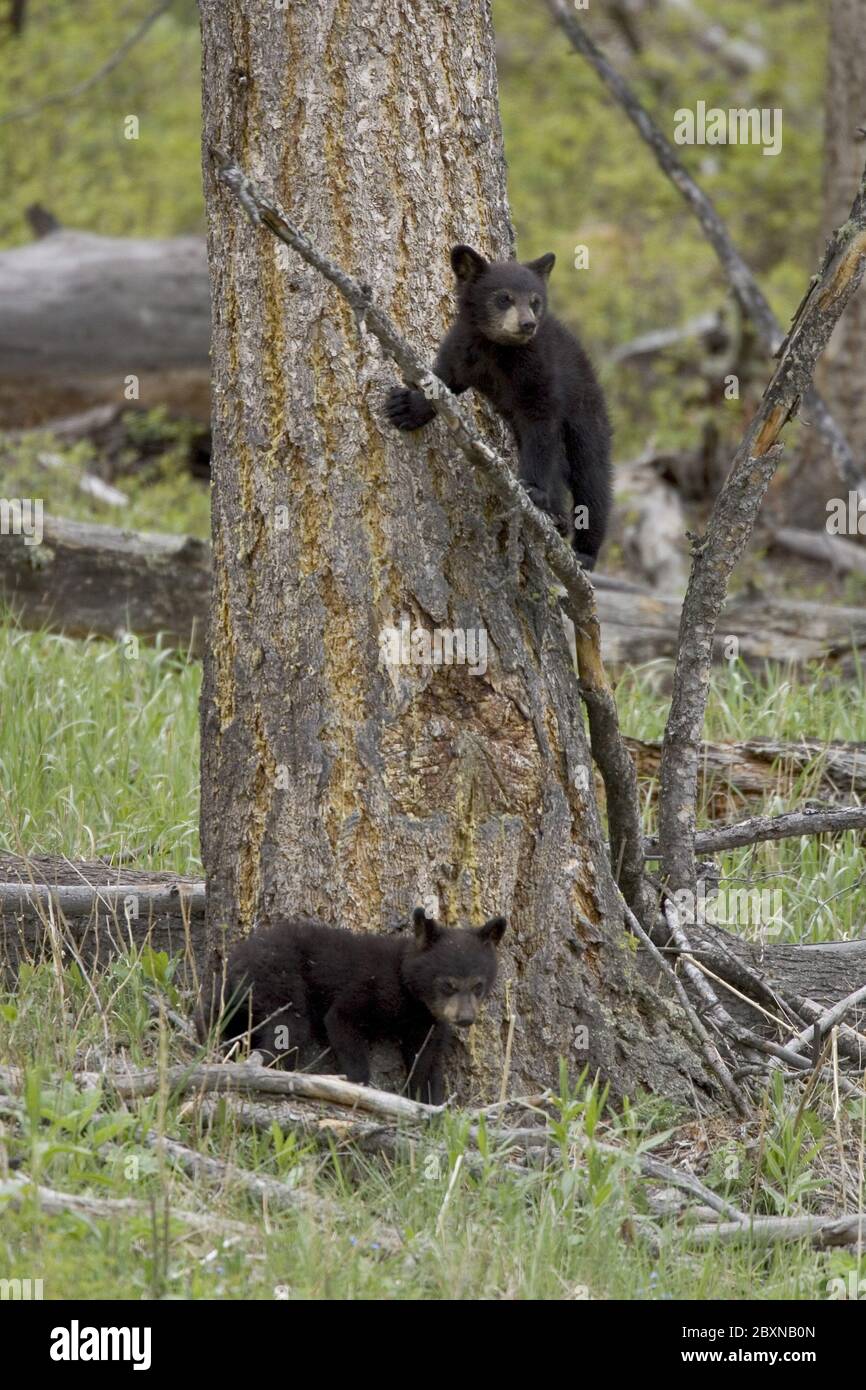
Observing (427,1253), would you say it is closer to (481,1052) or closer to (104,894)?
(481,1052)

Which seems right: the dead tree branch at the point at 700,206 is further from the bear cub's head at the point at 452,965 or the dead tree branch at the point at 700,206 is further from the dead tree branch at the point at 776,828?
the bear cub's head at the point at 452,965

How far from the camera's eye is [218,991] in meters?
4.16

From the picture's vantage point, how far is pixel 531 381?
14.8ft

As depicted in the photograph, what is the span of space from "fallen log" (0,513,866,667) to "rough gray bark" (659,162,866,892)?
9.55ft

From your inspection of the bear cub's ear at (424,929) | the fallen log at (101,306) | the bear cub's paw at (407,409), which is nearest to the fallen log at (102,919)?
the bear cub's ear at (424,929)

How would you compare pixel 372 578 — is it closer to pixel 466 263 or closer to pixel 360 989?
pixel 466 263

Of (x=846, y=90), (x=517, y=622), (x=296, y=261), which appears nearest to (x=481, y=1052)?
(x=517, y=622)

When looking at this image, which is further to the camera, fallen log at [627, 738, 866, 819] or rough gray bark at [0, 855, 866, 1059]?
fallen log at [627, 738, 866, 819]

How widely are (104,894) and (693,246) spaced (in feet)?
46.8

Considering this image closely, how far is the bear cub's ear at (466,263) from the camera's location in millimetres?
4141

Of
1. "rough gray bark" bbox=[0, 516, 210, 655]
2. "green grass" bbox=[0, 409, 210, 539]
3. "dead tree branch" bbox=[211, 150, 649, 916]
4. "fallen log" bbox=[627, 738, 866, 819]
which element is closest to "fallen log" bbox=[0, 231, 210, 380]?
"green grass" bbox=[0, 409, 210, 539]

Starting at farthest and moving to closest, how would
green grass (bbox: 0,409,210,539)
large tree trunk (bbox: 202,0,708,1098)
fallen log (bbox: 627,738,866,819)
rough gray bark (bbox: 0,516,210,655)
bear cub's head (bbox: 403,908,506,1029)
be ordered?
green grass (bbox: 0,409,210,539) < rough gray bark (bbox: 0,516,210,655) < fallen log (bbox: 627,738,866,819) < large tree trunk (bbox: 202,0,708,1098) < bear cub's head (bbox: 403,908,506,1029)

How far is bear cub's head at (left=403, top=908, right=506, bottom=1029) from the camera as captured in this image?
3891mm

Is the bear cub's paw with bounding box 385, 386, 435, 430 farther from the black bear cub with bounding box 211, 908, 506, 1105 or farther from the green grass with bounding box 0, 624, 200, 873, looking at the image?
the green grass with bounding box 0, 624, 200, 873
